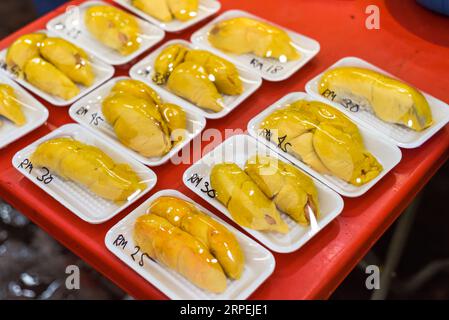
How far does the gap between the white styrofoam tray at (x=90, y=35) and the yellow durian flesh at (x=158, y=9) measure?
4 centimetres

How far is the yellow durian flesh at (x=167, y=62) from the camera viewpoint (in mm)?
1313

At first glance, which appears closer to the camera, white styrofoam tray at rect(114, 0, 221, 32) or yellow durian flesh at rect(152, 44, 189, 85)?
yellow durian flesh at rect(152, 44, 189, 85)

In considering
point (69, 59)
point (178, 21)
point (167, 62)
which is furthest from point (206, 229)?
point (178, 21)

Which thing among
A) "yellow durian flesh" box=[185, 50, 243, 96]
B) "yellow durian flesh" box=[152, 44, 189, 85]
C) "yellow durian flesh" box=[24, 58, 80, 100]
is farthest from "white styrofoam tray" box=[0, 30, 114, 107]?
"yellow durian flesh" box=[185, 50, 243, 96]

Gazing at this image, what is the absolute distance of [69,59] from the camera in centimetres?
132

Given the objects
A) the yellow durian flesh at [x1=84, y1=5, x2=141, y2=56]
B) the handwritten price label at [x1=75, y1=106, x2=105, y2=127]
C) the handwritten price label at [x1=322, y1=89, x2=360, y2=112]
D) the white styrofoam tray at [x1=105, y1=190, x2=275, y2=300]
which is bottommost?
the white styrofoam tray at [x1=105, y1=190, x2=275, y2=300]

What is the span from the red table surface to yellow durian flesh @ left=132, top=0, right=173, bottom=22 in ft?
0.18

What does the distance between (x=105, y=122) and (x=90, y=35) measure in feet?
1.15

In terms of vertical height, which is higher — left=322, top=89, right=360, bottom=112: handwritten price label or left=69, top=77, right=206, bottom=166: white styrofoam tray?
left=322, top=89, right=360, bottom=112: handwritten price label

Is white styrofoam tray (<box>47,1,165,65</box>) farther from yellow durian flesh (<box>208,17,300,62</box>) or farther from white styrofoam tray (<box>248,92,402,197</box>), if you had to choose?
white styrofoam tray (<box>248,92,402,197</box>)

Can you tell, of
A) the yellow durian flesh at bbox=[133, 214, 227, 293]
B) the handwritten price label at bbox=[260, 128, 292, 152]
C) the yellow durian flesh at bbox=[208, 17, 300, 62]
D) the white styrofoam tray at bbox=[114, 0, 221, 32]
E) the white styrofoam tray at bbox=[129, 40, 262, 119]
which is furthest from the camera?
the white styrofoam tray at bbox=[114, 0, 221, 32]

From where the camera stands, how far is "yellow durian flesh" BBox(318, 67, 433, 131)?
1.17 m
